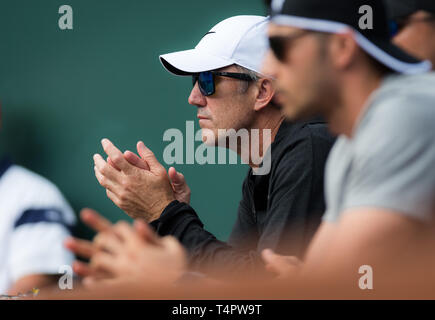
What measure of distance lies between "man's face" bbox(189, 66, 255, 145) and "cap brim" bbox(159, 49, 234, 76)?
0.03 m

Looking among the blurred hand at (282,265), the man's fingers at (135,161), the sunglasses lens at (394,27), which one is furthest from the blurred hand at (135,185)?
the sunglasses lens at (394,27)

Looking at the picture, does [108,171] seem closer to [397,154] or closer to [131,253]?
[131,253]

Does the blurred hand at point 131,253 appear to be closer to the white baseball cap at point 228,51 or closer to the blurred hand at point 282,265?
the blurred hand at point 282,265

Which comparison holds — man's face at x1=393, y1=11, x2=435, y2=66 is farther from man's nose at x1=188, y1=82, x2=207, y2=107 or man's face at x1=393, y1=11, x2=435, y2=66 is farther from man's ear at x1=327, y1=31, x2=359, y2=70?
man's nose at x1=188, y1=82, x2=207, y2=107

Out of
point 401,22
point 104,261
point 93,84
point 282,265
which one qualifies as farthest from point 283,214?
point 93,84

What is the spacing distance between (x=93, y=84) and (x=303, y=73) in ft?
4.92

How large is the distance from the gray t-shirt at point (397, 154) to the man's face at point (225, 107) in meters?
0.97

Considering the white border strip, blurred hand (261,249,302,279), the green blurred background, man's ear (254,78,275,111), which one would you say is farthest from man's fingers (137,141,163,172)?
the white border strip

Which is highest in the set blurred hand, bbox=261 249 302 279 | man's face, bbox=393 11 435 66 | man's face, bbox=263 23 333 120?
man's face, bbox=393 11 435 66

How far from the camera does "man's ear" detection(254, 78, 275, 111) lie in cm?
198

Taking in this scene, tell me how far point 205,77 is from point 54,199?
0.69 metres

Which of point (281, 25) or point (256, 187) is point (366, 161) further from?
point (256, 187)

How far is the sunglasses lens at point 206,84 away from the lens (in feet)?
6.44

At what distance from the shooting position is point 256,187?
1.93 m
